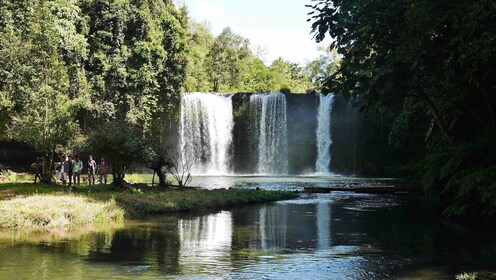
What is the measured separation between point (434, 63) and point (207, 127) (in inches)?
1713

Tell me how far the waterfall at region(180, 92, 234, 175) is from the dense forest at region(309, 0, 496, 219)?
4056 cm

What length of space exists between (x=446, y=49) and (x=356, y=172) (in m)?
41.0

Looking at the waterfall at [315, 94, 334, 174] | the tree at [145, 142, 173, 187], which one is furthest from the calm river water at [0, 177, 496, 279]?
the waterfall at [315, 94, 334, 174]

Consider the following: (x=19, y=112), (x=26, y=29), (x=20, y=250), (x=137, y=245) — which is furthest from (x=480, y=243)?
(x=26, y=29)

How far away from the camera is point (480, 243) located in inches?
533

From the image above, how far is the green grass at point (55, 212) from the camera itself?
15930 mm

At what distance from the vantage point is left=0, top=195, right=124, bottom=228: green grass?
15.9m

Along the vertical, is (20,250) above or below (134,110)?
below

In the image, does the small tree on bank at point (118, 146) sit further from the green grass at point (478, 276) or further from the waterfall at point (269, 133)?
the waterfall at point (269, 133)

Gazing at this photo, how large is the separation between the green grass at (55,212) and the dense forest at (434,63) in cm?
859

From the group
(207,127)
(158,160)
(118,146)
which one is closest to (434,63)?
(118,146)

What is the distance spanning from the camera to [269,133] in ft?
188

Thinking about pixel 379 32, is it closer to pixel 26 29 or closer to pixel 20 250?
pixel 20 250

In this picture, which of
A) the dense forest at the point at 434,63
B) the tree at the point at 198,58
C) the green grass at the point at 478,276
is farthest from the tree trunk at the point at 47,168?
the tree at the point at 198,58
